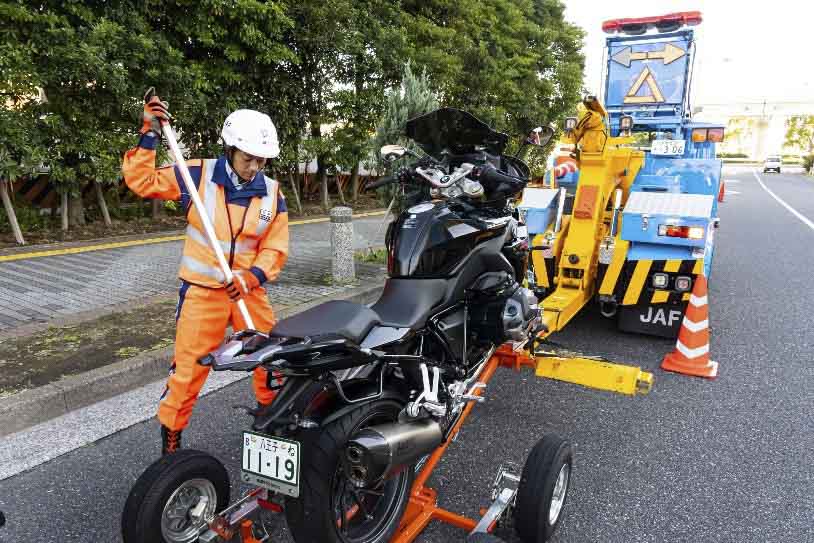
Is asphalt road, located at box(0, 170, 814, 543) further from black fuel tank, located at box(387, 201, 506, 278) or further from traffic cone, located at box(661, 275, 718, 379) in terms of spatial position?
black fuel tank, located at box(387, 201, 506, 278)

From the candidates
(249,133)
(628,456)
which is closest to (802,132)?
(628,456)

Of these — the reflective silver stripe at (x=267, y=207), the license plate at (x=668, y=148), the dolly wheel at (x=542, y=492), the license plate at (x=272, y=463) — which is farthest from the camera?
the license plate at (x=668, y=148)

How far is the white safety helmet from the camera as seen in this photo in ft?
9.01

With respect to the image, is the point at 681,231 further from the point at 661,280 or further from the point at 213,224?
the point at 213,224

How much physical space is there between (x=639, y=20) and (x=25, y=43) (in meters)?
8.60

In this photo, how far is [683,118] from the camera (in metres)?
8.38

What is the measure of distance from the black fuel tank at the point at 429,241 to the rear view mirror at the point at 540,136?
1.13m

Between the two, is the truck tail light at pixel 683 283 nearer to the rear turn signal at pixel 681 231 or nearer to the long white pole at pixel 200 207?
the rear turn signal at pixel 681 231

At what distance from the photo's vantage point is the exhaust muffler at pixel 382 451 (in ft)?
6.52

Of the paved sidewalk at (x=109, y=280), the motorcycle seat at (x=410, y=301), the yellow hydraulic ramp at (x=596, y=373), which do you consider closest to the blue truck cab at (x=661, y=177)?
the yellow hydraulic ramp at (x=596, y=373)

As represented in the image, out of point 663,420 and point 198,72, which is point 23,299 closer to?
point 198,72

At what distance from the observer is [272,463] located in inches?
79.0

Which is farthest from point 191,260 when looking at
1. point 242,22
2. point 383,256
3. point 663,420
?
point 242,22

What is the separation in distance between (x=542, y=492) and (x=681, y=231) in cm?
334
